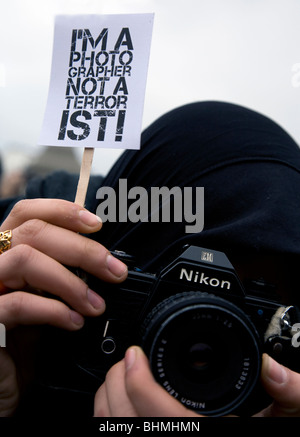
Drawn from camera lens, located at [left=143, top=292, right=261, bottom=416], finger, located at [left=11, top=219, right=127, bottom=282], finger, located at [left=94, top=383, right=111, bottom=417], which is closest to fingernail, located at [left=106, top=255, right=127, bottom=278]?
finger, located at [left=11, top=219, right=127, bottom=282]

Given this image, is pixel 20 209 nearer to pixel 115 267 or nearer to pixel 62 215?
pixel 62 215

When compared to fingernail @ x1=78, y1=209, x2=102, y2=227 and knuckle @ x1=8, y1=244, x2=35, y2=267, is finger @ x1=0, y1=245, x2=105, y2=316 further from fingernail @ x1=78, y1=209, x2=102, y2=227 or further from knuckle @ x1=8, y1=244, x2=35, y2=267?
fingernail @ x1=78, y1=209, x2=102, y2=227

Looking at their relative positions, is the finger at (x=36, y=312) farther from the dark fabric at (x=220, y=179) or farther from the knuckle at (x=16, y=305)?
the dark fabric at (x=220, y=179)

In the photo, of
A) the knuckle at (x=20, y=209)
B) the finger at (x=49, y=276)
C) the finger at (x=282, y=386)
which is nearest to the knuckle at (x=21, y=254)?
the finger at (x=49, y=276)

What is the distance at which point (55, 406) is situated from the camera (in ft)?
3.37

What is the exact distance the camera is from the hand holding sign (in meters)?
0.91

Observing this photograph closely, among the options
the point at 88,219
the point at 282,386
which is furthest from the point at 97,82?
the point at 282,386

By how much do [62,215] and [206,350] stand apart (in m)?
0.41

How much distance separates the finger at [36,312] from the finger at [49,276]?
0.02 metres

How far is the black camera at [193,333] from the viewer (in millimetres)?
774

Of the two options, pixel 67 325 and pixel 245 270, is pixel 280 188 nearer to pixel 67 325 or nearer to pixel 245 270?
pixel 245 270

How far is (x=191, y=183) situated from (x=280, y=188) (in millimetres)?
241

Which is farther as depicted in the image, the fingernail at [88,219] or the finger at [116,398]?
the fingernail at [88,219]

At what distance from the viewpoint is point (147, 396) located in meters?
0.68
